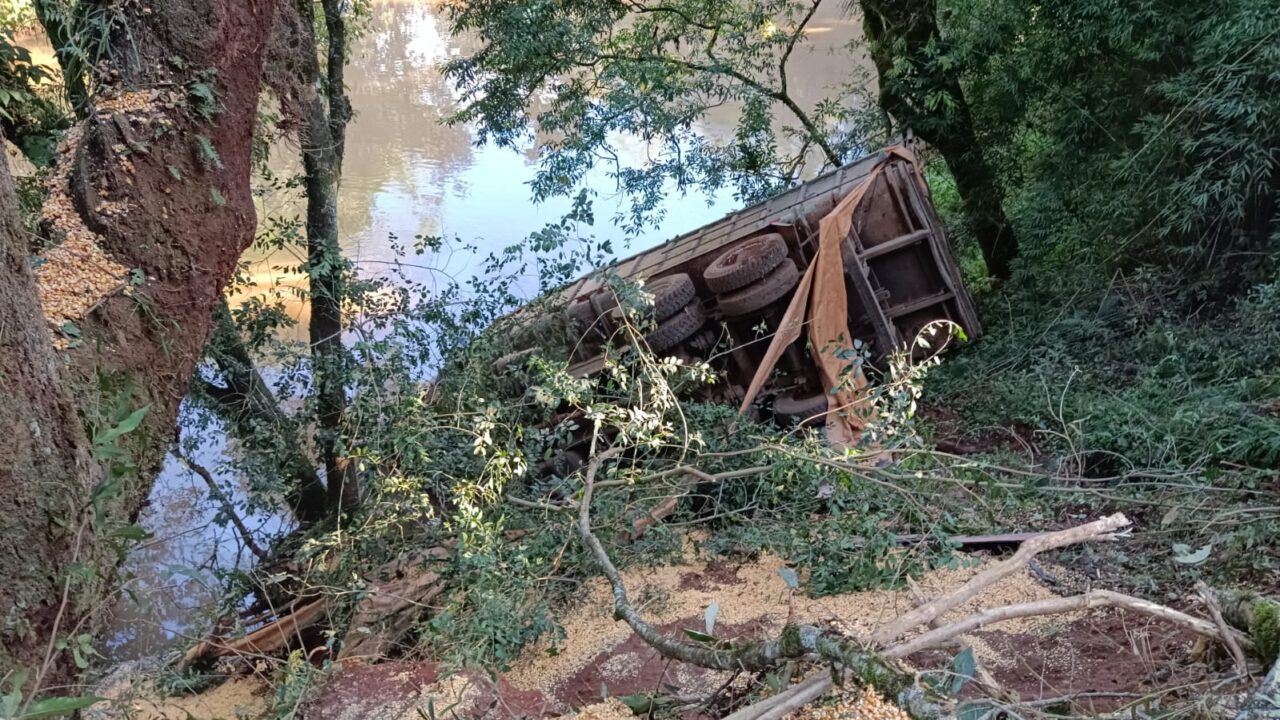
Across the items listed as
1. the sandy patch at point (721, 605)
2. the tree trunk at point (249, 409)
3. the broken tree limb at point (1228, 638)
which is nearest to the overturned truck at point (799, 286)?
the sandy patch at point (721, 605)

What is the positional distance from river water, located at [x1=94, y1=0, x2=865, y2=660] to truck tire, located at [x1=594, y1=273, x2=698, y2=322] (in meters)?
2.55

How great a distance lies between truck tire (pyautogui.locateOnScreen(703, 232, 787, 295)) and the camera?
6.10m

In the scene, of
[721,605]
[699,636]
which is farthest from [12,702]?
[721,605]

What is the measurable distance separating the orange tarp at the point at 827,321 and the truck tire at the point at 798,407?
11 cm

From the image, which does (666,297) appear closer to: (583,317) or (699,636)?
(583,317)

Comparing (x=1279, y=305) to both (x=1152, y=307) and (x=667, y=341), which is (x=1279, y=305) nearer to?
(x=1152, y=307)

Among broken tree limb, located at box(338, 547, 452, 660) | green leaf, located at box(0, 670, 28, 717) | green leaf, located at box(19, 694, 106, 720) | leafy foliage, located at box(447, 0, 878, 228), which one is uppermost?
leafy foliage, located at box(447, 0, 878, 228)

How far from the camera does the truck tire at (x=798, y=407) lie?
233 inches

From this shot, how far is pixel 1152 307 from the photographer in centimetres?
678

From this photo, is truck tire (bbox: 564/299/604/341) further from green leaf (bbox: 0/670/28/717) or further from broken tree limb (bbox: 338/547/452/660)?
green leaf (bbox: 0/670/28/717)

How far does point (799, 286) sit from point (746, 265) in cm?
43

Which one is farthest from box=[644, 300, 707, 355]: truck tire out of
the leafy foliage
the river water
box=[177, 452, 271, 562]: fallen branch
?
box=[177, 452, 271, 562]: fallen branch

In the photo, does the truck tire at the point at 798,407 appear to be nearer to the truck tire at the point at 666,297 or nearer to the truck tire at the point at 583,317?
the truck tire at the point at 666,297

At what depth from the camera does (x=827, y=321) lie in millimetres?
6020
